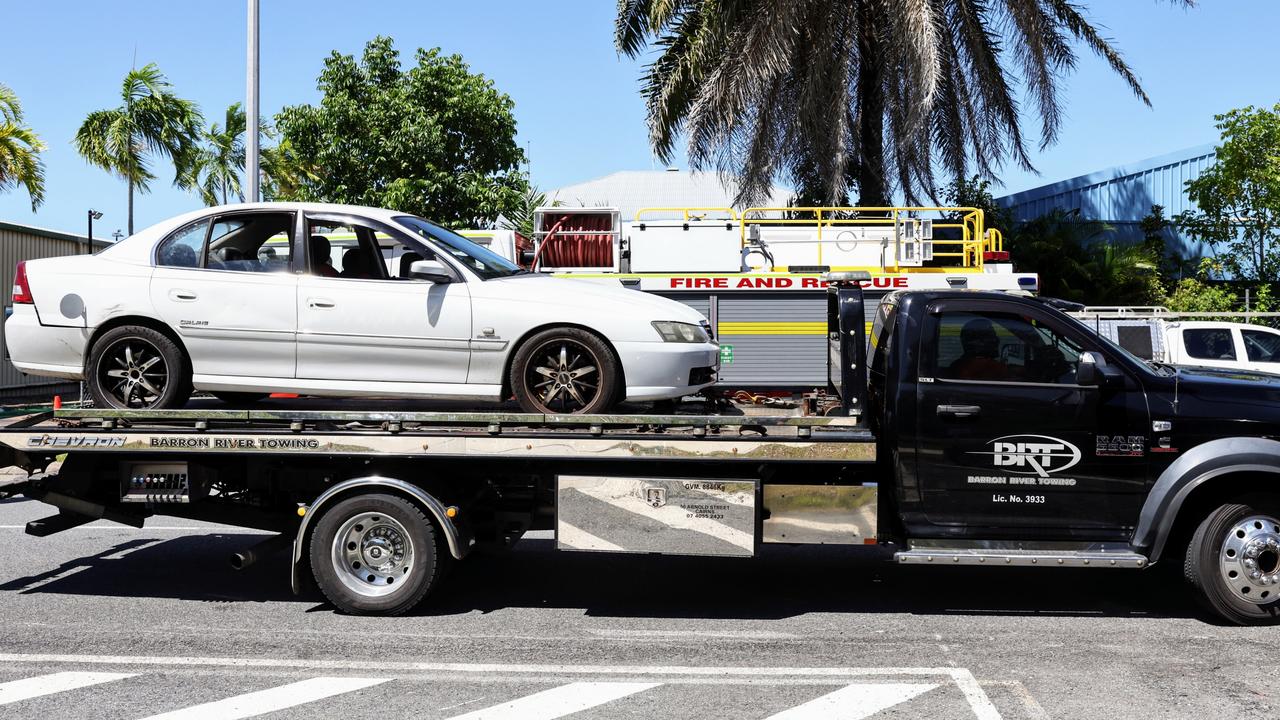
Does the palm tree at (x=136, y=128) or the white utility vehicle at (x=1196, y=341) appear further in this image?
the palm tree at (x=136, y=128)

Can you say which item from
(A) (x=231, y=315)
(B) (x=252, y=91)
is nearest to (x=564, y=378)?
(A) (x=231, y=315)

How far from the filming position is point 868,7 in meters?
18.5

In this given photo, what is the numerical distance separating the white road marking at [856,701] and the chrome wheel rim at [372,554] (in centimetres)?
257

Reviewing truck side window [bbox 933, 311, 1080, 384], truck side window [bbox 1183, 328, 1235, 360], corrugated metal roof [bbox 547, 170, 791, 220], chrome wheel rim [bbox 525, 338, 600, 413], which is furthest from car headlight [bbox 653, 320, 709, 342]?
corrugated metal roof [bbox 547, 170, 791, 220]

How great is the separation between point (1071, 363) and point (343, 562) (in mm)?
4231

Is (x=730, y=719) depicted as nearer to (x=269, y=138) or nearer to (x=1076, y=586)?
(x=1076, y=586)

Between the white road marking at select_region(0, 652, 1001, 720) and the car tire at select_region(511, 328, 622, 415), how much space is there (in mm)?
1625

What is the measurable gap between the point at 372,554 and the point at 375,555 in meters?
0.02

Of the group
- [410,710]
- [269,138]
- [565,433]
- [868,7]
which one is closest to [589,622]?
[565,433]

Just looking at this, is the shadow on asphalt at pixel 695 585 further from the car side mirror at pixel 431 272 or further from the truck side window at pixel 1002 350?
the car side mirror at pixel 431 272

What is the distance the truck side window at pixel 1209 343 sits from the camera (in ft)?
46.1

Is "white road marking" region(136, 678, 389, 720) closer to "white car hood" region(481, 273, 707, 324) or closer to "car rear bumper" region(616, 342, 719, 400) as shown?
"car rear bumper" region(616, 342, 719, 400)

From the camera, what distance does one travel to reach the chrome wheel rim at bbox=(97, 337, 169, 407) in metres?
6.64

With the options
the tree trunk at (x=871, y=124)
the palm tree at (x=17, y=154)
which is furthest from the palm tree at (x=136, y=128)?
the tree trunk at (x=871, y=124)
